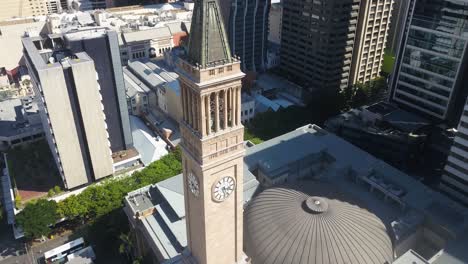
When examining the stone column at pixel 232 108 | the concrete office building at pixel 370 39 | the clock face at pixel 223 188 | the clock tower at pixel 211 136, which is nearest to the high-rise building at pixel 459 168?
the clock tower at pixel 211 136

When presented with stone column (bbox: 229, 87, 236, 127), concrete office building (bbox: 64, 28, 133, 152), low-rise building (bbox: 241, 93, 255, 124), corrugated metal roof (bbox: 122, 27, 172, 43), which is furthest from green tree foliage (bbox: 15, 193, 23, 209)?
corrugated metal roof (bbox: 122, 27, 172, 43)

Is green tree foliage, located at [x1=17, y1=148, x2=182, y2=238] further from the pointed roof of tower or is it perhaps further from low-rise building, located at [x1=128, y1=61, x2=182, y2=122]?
the pointed roof of tower

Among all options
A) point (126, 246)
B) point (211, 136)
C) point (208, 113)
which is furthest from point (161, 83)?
point (208, 113)

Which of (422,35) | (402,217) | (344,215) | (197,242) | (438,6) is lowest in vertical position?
(402,217)

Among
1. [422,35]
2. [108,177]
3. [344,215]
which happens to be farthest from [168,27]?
[344,215]

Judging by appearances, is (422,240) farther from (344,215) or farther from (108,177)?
(108,177)

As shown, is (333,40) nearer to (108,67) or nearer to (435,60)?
Answer: (435,60)
